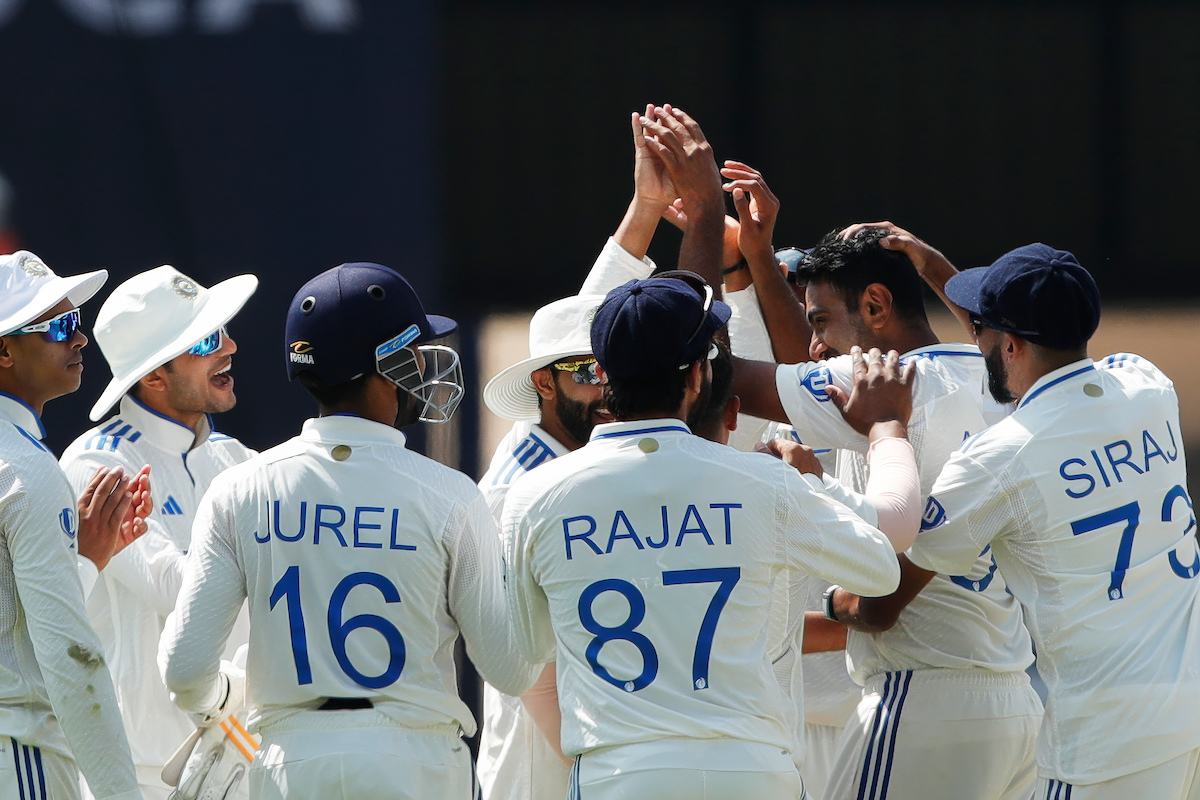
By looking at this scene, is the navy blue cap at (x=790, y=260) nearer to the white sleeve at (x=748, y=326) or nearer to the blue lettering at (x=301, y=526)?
the white sleeve at (x=748, y=326)

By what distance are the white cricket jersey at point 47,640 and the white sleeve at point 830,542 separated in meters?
1.11

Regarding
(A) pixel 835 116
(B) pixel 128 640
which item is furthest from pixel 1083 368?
(A) pixel 835 116

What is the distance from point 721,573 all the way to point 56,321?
49.6 inches

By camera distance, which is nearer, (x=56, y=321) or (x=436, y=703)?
(x=436, y=703)

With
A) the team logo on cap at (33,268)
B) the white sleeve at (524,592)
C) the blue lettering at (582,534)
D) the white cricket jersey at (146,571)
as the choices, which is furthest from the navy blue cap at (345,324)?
the white cricket jersey at (146,571)

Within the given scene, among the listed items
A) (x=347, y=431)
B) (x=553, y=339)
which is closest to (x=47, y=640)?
(x=347, y=431)

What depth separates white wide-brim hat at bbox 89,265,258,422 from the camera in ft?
10.2

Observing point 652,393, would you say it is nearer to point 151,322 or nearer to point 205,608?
point 205,608

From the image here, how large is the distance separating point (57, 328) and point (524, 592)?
980 mm

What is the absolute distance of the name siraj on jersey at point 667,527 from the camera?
2.01 meters

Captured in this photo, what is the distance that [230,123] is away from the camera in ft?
16.0

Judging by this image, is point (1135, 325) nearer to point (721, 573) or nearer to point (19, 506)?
point (721, 573)

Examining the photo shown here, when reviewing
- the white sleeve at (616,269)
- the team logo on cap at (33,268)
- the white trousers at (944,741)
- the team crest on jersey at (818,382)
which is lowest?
the white trousers at (944,741)

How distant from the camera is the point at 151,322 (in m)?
3.14
